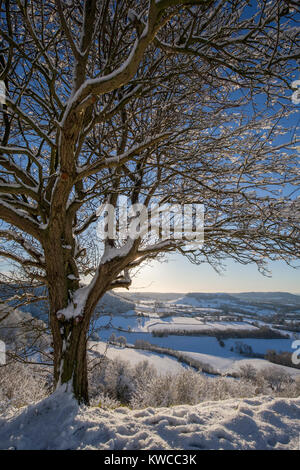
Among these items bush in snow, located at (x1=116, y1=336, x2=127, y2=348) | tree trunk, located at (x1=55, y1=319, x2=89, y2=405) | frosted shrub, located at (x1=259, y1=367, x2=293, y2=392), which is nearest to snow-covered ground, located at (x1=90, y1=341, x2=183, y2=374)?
bush in snow, located at (x1=116, y1=336, x2=127, y2=348)

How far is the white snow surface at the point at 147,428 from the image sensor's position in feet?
5.71

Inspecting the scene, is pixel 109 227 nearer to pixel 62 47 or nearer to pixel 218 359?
pixel 62 47

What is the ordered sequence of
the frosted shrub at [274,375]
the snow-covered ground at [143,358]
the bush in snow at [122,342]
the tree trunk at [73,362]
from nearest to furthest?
the tree trunk at [73,362] < the bush in snow at [122,342] < the frosted shrub at [274,375] < the snow-covered ground at [143,358]

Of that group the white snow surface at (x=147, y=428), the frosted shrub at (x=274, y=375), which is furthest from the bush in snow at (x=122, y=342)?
the frosted shrub at (x=274, y=375)

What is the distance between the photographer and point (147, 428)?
1.96 meters

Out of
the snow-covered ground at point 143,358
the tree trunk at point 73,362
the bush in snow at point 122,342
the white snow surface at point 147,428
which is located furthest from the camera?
the snow-covered ground at point 143,358

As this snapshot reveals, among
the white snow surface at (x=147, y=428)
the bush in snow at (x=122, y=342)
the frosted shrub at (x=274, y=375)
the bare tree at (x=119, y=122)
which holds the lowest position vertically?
the frosted shrub at (x=274, y=375)

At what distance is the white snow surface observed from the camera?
5.71 ft

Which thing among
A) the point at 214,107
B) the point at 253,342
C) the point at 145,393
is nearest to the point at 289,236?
the point at 214,107

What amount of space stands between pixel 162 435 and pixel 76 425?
79 cm

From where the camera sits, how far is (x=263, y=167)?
3.64 metres

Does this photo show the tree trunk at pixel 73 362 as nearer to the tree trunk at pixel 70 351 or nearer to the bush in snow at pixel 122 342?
the tree trunk at pixel 70 351

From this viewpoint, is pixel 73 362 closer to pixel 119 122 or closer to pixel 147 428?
pixel 147 428

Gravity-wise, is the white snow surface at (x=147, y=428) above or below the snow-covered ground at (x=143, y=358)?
above
